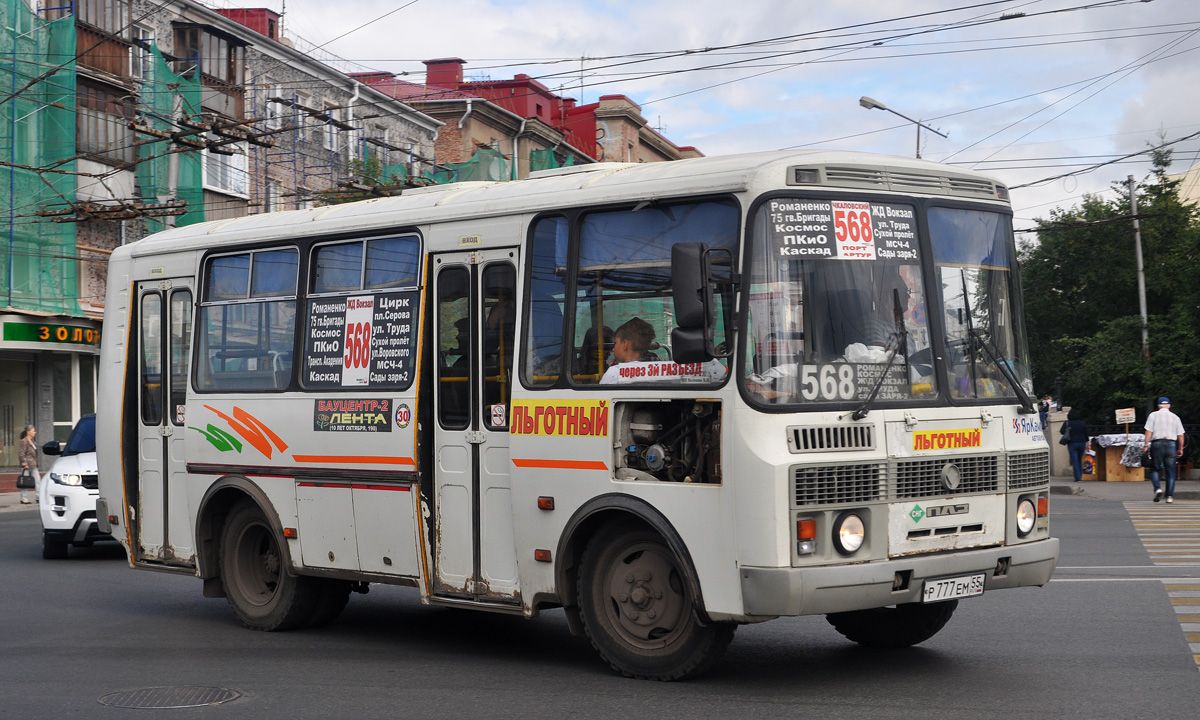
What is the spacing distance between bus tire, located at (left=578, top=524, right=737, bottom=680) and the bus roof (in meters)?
1.97

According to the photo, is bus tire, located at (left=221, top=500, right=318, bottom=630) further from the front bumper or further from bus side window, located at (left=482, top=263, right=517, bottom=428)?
the front bumper

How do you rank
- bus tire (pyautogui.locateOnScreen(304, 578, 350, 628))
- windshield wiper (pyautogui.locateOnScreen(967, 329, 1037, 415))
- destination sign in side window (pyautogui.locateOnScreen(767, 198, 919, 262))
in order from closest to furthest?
destination sign in side window (pyautogui.locateOnScreen(767, 198, 919, 262)) → windshield wiper (pyautogui.locateOnScreen(967, 329, 1037, 415)) → bus tire (pyautogui.locateOnScreen(304, 578, 350, 628))

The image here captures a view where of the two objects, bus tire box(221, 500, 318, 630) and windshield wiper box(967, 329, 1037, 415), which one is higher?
windshield wiper box(967, 329, 1037, 415)

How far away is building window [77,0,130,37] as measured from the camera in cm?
3375

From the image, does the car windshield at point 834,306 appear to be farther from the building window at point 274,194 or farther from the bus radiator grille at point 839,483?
the building window at point 274,194

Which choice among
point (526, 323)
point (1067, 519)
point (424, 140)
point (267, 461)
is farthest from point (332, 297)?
point (424, 140)

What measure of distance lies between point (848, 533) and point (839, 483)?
0.87 feet

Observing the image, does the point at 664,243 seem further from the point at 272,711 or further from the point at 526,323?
the point at 272,711

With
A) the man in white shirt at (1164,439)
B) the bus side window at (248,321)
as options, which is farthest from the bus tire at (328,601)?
the man in white shirt at (1164,439)

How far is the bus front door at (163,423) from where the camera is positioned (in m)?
10.8

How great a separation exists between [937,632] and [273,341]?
5.18m

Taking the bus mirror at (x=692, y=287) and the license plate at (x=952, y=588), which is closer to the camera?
the bus mirror at (x=692, y=287)

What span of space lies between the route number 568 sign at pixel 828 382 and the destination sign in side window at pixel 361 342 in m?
2.98

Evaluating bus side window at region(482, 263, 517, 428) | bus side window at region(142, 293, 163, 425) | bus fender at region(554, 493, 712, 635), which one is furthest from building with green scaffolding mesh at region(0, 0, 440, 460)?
bus fender at region(554, 493, 712, 635)
